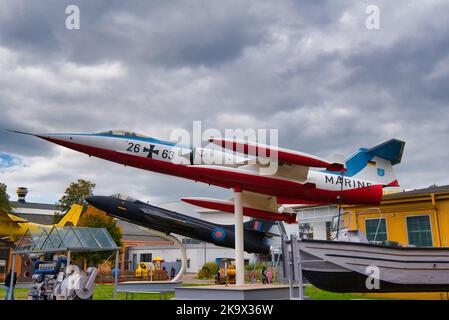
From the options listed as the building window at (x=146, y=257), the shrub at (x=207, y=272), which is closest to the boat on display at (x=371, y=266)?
the shrub at (x=207, y=272)

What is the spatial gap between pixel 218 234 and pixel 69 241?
758 cm

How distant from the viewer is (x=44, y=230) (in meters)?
13.7

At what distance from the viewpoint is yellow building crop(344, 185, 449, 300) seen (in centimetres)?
1402

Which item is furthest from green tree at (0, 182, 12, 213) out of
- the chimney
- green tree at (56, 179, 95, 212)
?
the chimney

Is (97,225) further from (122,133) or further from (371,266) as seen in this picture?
(371,266)

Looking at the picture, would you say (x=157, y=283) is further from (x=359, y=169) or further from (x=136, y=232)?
(x=136, y=232)

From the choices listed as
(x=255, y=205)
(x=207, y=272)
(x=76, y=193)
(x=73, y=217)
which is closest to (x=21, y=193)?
(x=76, y=193)

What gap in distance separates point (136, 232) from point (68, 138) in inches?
1768

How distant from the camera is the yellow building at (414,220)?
14.0 m

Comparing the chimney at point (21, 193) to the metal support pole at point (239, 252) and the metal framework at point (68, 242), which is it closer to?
the metal framework at point (68, 242)

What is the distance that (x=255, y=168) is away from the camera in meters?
12.8
